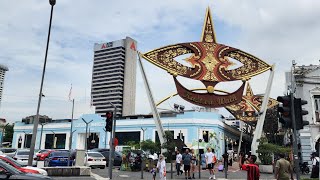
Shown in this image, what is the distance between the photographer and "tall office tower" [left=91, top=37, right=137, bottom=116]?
339 ft

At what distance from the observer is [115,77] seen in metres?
104

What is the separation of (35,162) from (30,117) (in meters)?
54.0

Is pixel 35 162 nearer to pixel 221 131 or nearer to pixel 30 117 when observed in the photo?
pixel 221 131

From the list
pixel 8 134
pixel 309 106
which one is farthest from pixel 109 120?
pixel 8 134

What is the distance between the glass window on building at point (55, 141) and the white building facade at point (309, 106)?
4947 cm

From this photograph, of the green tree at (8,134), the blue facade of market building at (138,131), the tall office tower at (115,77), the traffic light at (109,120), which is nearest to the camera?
the traffic light at (109,120)

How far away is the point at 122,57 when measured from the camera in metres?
108

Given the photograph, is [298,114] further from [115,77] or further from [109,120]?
[115,77]

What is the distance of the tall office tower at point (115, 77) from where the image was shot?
10319 cm

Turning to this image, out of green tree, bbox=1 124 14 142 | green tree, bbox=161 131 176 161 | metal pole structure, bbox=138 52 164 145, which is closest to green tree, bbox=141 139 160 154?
metal pole structure, bbox=138 52 164 145

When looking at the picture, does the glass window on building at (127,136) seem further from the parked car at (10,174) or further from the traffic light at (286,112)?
the traffic light at (286,112)

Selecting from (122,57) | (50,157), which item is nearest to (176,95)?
(50,157)

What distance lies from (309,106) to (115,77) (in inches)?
3128

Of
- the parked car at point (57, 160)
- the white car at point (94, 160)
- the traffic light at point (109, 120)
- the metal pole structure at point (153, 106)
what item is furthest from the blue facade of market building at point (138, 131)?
the traffic light at point (109, 120)
